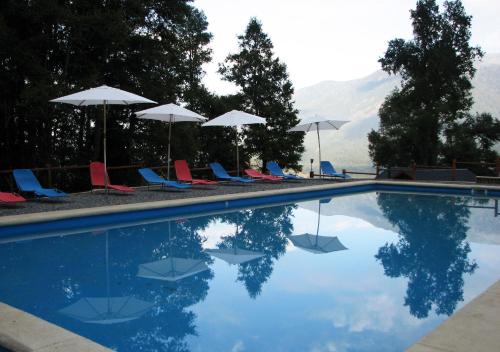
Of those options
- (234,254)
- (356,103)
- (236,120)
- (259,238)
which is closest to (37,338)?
(234,254)

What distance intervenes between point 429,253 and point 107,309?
438 cm

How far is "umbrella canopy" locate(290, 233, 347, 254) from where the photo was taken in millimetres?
6719

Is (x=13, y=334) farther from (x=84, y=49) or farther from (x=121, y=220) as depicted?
(x=84, y=49)

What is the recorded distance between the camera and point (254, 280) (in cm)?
516

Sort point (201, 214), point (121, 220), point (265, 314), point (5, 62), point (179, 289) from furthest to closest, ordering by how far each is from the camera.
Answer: point (5, 62) < point (201, 214) < point (121, 220) < point (179, 289) < point (265, 314)

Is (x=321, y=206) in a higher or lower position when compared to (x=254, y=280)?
higher

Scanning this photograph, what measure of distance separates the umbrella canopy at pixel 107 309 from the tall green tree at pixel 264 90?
16584 millimetres

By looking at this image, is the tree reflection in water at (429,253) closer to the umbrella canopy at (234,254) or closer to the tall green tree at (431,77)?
the umbrella canopy at (234,254)

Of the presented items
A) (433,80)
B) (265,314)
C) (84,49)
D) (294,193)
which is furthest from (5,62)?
(433,80)

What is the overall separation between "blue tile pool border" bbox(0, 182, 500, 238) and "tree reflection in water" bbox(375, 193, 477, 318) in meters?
1.87

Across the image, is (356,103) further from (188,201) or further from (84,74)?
(188,201)

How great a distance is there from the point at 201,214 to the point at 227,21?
13.7 meters

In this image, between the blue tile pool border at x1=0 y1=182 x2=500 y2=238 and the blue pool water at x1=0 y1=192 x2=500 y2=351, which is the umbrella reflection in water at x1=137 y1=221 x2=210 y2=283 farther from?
the blue tile pool border at x1=0 y1=182 x2=500 y2=238

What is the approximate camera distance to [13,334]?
292 cm
